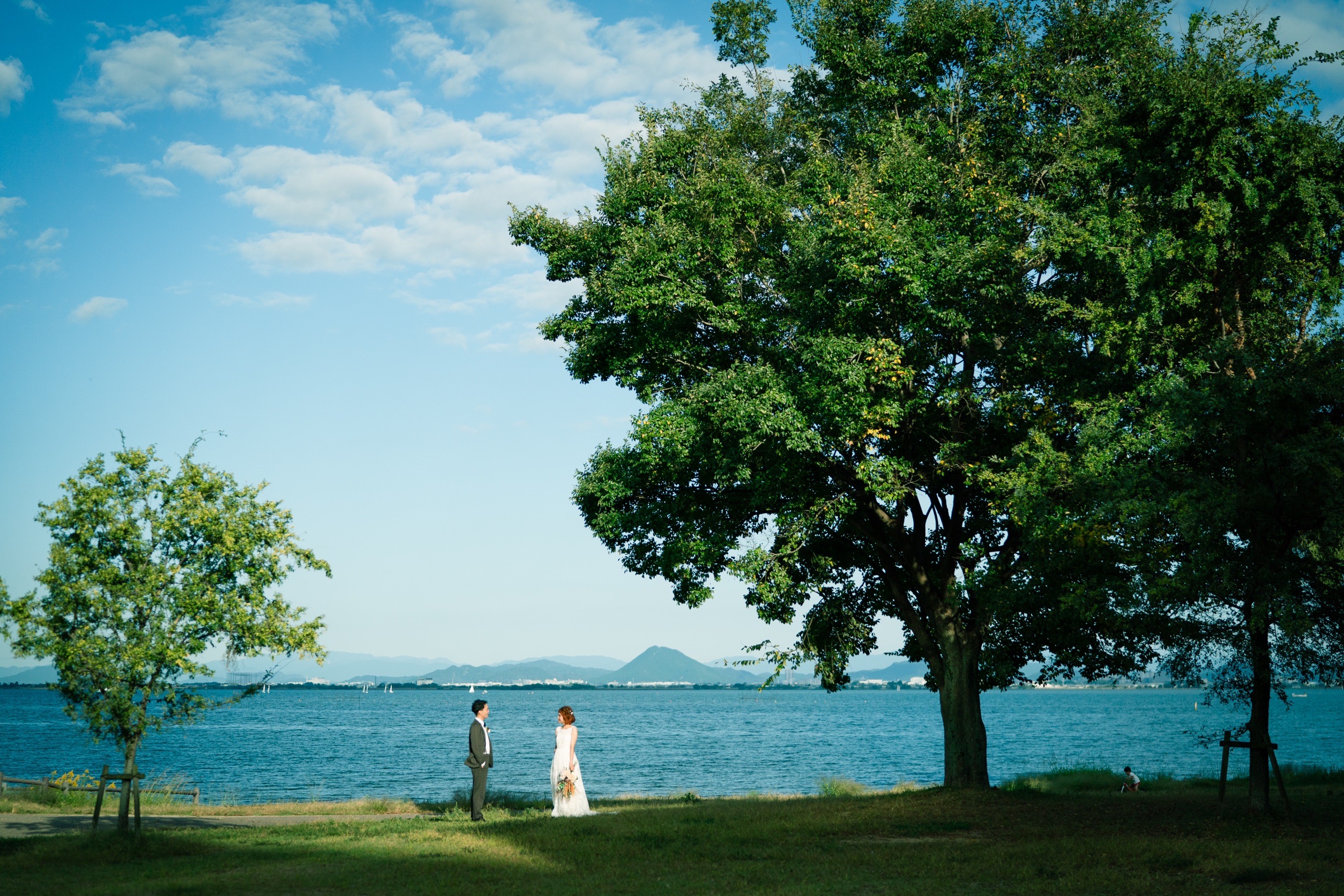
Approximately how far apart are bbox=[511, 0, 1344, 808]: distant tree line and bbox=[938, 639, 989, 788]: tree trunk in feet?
0.28

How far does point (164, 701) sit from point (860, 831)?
33.0ft

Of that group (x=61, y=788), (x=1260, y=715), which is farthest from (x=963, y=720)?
(x=61, y=788)

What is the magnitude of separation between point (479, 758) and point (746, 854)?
582 cm

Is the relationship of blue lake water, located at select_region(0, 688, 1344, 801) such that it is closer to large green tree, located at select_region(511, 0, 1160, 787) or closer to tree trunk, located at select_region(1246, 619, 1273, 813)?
tree trunk, located at select_region(1246, 619, 1273, 813)

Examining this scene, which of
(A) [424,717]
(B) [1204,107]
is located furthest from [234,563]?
(A) [424,717]

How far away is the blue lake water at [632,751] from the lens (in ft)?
168

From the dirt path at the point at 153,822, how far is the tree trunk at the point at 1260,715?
14.1 m

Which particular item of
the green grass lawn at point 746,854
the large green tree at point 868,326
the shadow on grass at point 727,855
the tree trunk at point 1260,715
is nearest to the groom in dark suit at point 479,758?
the shadow on grass at point 727,855

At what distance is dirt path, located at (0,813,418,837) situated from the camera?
48.4ft

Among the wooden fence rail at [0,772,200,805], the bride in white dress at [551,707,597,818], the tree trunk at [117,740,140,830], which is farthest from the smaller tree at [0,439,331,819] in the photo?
the wooden fence rail at [0,772,200,805]

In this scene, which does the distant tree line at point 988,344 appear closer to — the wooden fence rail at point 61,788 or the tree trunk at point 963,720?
Answer: the tree trunk at point 963,720

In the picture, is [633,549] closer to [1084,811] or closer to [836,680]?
[836,680]

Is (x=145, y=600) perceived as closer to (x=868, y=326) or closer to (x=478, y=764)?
(x=478, y=764)

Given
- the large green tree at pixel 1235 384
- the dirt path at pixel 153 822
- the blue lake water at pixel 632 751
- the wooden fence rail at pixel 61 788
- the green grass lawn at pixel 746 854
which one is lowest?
the blue lake water at pixel 632 751
